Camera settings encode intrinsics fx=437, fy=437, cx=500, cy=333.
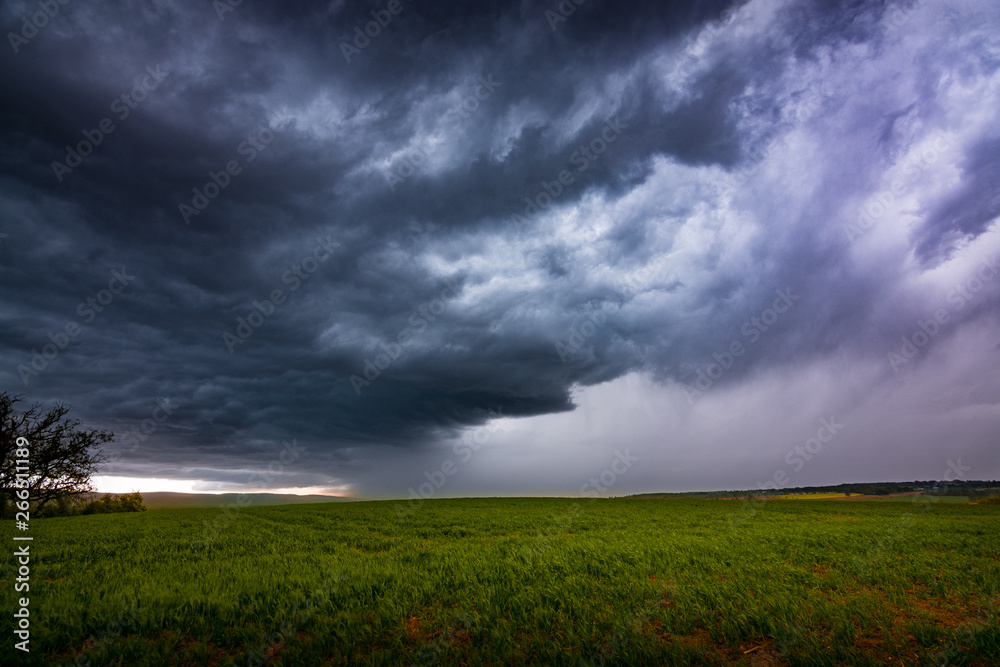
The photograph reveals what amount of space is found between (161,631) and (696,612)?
884cm

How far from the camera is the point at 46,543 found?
58.6ft

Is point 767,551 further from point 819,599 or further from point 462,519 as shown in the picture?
point 462,519

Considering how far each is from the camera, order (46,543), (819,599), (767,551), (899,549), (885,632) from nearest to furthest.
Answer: (885,632), (819,599), (767,551), (899,549), (46,543)

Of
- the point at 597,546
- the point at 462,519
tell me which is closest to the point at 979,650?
the point at 597,546

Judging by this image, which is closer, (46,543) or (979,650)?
(979,650)

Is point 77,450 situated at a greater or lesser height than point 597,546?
greater

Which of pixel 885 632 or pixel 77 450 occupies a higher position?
pixel 77 450

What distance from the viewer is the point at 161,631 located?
7.09 meters

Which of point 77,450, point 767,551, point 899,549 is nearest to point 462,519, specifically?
point 767,551

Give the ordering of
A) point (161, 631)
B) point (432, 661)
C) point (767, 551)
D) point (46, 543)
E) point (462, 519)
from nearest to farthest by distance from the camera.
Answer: point (432, 661)
point (161, 631)
point (767, 551)
point (46, 543)
point (462, 519)

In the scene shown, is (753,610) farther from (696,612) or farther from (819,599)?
(819,599)

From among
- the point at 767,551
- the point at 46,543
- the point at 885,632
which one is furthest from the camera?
the point at 46,543

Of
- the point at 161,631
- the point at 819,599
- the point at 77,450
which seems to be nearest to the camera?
the point at 161,631

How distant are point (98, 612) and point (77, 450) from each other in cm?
5419
